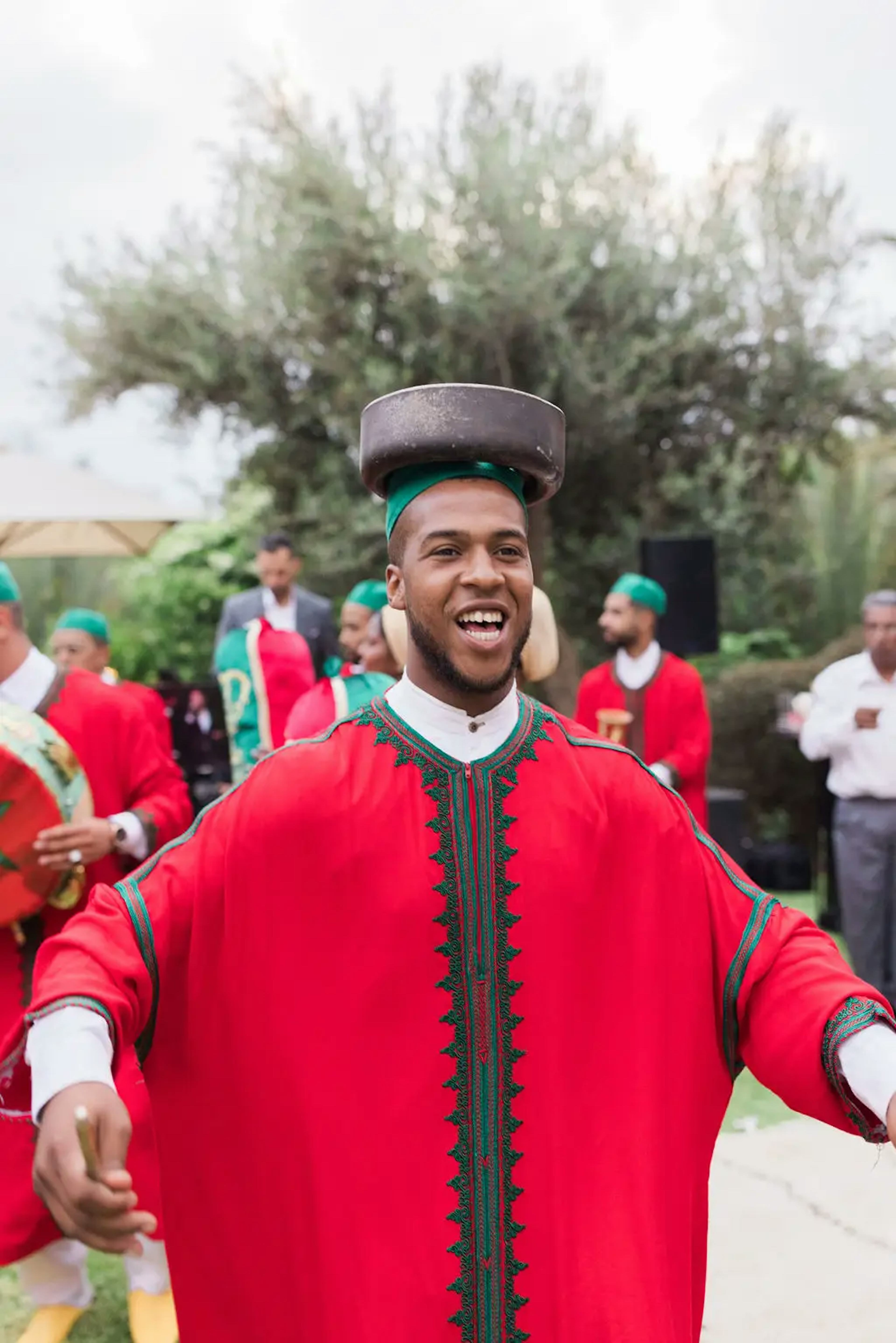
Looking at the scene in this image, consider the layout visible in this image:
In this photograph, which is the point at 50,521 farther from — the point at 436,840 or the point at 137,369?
the point at 436,840

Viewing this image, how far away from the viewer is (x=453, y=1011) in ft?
7.05

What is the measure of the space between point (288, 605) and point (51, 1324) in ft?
18.0

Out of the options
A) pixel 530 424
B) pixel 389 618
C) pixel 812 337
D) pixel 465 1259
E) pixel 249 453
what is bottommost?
pixel 465 1259

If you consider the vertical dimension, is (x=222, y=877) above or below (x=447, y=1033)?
above

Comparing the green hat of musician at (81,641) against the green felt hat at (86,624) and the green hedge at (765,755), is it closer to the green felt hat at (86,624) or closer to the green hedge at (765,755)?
the green felt hat at (86,624)

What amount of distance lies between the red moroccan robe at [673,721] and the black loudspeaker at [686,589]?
2.98m

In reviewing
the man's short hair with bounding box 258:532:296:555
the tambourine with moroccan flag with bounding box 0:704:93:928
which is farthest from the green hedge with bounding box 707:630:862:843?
the tambourine with moroccan flag with bounding box 0:704:93:928

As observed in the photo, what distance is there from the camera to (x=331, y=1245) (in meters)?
2.12

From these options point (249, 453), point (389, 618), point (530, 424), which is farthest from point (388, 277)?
point (530, 424)

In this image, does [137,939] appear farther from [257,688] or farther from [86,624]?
[86,624]

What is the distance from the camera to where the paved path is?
407 cm

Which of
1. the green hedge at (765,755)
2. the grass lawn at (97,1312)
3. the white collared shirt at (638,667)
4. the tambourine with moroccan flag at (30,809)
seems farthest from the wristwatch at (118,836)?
the green hedge at (765,755)

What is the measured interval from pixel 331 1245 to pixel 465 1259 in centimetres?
21

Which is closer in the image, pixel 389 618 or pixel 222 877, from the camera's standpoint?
pixel 222 877
